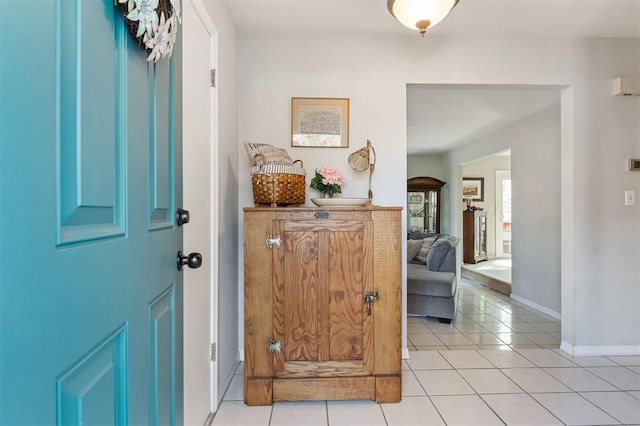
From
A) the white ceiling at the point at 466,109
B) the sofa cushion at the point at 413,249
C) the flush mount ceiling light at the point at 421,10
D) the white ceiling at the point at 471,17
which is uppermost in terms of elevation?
the white ceiling at the point at 471,17

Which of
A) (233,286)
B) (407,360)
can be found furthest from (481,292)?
(233,286)

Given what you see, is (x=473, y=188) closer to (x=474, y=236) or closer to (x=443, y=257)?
(x=474, y=236)

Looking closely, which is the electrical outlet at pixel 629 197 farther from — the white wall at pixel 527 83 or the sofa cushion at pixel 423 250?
the sofa cushion at pixel 423 250

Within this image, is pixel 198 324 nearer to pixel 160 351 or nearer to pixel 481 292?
pixel 160 351

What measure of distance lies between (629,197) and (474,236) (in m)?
4.19

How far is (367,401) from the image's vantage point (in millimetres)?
1865

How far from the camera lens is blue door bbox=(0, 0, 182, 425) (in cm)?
46

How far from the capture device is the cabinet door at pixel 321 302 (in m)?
1.80

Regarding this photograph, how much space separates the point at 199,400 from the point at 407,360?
154cm

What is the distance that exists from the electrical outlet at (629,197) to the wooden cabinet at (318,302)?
81.9 inches

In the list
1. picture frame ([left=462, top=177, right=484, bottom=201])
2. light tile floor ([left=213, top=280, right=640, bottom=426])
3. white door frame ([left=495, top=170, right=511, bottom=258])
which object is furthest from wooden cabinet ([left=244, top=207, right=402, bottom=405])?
white door frame ([left=495, top=170, right=511, bottom=258])

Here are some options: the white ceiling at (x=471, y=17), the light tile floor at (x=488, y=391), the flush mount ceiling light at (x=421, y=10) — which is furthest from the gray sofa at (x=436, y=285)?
the flush mount ceiling light at (x=421, y=10)

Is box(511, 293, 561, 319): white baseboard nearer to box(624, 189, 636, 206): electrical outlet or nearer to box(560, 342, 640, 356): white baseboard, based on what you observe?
box(560, 342, 640, 356): white baseboard

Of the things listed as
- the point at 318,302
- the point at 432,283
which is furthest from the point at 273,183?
the point at 432,283
